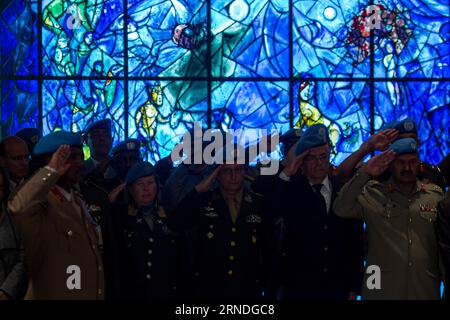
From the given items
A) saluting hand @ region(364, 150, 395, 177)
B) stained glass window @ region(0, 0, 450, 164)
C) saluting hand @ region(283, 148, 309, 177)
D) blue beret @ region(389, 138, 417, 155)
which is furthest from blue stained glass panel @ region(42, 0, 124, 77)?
saluting hand @ region(364, 150, 395, 177)

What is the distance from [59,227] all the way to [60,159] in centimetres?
37

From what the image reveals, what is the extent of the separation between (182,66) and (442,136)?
257cm

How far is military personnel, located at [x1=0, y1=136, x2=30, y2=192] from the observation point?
7.02m

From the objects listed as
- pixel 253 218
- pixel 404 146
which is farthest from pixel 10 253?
pixel 404 146

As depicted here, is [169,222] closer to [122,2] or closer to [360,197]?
[360,197]

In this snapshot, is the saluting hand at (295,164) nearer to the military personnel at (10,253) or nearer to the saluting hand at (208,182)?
the saluting hand at (208,182)

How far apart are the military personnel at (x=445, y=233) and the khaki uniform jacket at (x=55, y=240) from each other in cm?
189

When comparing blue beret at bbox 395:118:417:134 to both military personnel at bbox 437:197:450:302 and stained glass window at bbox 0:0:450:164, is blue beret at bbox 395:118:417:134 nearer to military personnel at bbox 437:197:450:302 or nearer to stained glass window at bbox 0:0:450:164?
military personnel at bbox 437:197:450:302

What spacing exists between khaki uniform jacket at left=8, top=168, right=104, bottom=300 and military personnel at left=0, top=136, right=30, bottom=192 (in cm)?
99

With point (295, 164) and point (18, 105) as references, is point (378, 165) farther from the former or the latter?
point (18, 105)

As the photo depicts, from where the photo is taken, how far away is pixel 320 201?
22.8ft

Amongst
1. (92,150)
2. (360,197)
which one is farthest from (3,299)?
(92,150)

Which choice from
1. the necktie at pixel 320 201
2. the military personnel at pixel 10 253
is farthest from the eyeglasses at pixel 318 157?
the military personnel at pixel 10 253

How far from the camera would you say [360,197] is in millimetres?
6672
